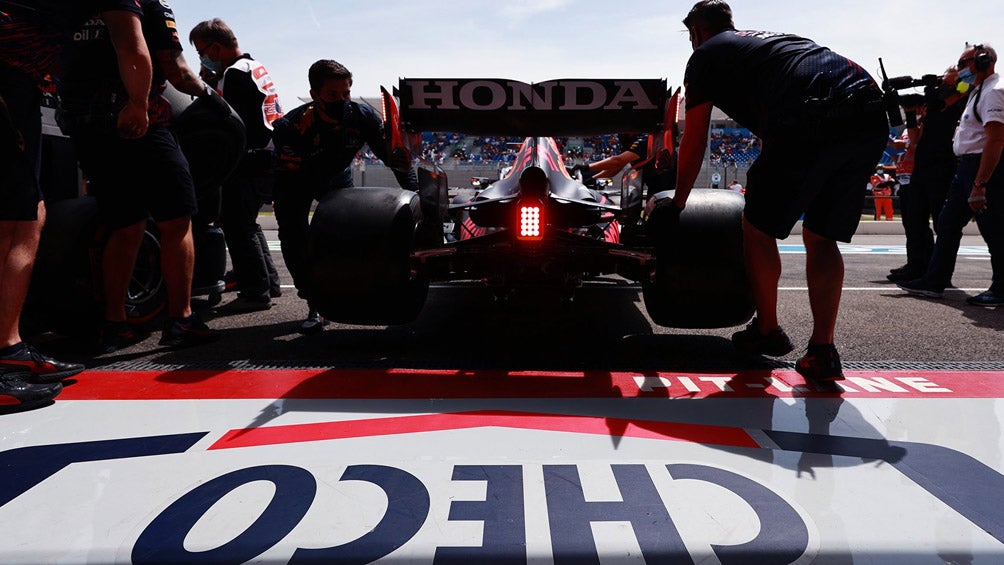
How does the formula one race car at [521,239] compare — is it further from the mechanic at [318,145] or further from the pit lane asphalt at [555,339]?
the mechanic at [318,145]

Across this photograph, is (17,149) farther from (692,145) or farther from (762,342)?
(762,342)

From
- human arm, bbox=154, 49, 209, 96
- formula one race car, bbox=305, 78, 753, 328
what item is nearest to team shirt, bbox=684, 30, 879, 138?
formula one race car, bbox=305, 78, 753, 328

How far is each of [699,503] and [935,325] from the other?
3.12 metres

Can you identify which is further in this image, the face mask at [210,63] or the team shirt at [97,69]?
the face mask at [210,63]

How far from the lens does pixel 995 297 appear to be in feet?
14.6

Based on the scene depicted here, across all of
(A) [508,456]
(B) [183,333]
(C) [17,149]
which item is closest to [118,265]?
(B) [183,333]

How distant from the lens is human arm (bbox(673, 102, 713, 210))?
99.8 inches

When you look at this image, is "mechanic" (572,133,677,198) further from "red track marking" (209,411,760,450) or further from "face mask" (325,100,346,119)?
"face mask" (325,100,346,119)

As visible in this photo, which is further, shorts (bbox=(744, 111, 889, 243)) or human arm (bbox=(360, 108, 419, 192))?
human arm (bbox=(360, 108, 419, 192))

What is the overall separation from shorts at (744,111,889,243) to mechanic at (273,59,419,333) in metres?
1.85

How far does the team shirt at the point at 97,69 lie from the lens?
279 centimetres

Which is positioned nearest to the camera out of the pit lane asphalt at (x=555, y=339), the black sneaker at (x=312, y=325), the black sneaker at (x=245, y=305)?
the pit lane asphalt at (x=555, y=339)

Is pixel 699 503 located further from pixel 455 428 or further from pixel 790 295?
pixel 790 295

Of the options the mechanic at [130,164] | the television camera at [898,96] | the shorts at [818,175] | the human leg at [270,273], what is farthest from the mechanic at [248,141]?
the television camera at [898,96]
